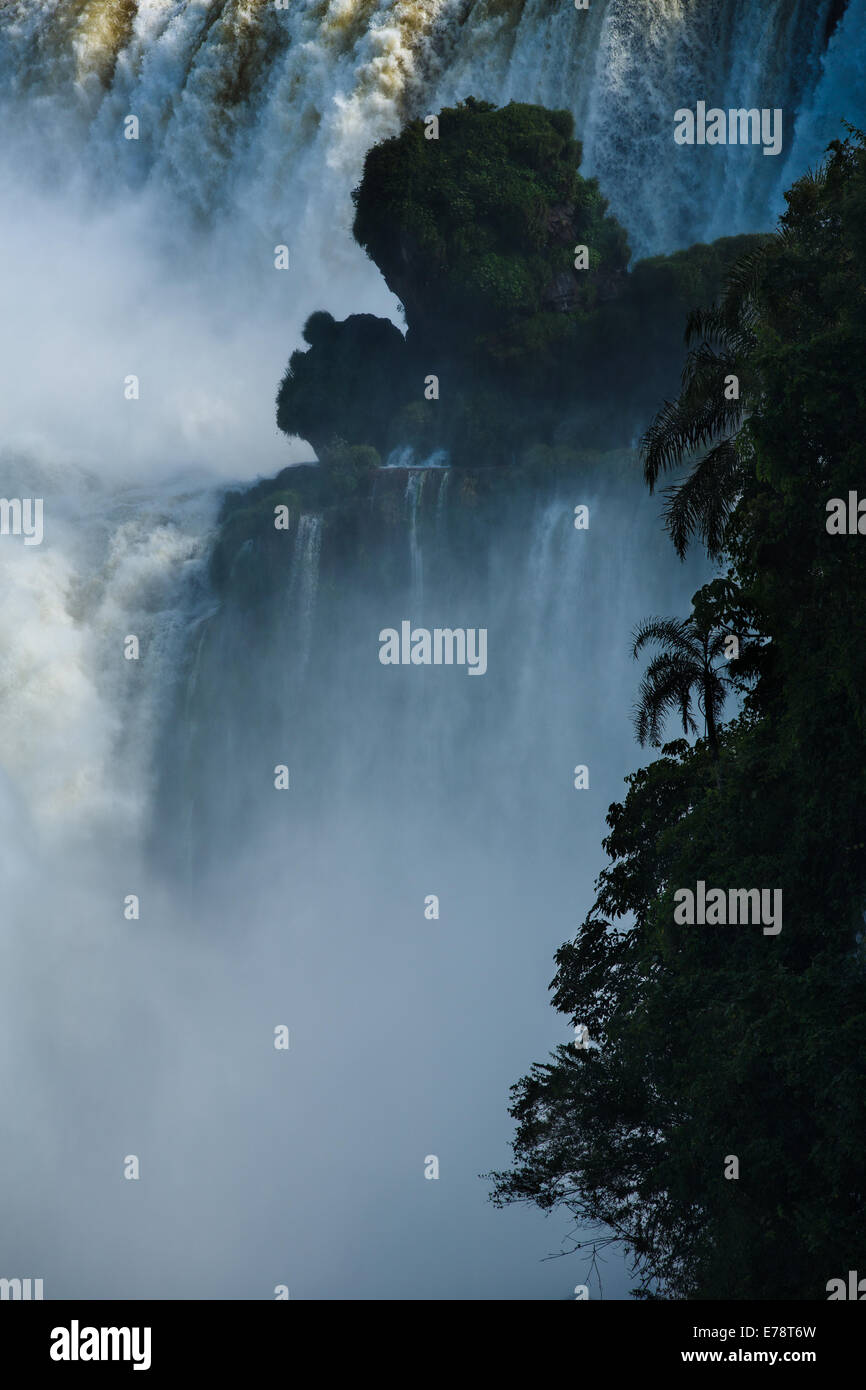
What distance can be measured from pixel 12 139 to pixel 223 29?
1264 cm

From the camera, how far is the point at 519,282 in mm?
39250

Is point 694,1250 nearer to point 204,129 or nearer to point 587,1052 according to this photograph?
point 587,1052

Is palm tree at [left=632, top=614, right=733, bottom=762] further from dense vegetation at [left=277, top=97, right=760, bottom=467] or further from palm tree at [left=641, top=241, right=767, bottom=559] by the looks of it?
dense vegetation at [left=277, top=97, right=760, bottom=467]

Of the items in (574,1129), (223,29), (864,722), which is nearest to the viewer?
(864,722)

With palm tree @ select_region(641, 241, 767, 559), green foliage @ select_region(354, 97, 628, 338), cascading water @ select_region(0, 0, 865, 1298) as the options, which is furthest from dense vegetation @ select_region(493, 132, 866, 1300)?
green foliage @ select_region(354, 97, 628, 338)

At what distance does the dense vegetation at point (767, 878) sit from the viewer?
14.5 m

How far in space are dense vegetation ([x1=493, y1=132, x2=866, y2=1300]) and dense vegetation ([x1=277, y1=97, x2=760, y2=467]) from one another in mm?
20197

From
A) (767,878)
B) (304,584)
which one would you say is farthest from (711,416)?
(304,584)

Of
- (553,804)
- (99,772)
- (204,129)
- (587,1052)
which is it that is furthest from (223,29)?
(587,1052)

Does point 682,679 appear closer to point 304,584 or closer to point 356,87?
point 304,584

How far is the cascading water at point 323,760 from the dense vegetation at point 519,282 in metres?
3.94

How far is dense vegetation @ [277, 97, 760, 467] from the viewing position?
3922 cm

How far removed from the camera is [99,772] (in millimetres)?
42938
